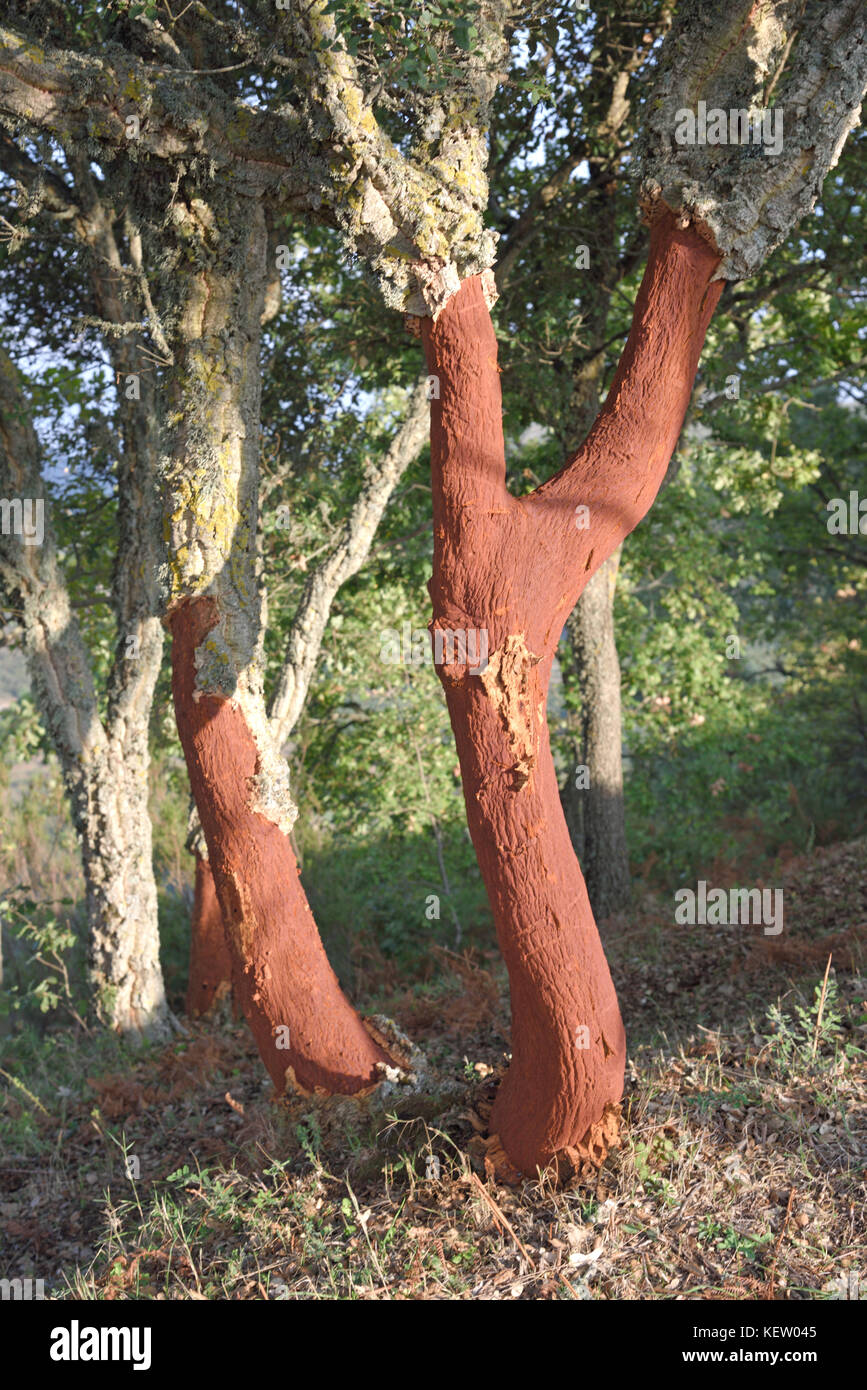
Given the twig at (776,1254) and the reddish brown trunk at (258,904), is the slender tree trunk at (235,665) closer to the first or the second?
the reddish brown trunk at (258,904)

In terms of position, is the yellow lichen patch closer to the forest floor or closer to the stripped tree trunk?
the forest floor

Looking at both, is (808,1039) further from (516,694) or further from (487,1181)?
(516,694)

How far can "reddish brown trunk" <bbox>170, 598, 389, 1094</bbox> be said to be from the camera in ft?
13.3

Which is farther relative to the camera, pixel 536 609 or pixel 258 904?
pixel 258 904

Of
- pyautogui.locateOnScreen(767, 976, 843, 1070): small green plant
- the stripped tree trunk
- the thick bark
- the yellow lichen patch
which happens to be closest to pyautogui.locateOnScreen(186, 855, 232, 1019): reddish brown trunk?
the thick bark

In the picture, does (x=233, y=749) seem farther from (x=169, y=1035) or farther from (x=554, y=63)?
(x=554, y=63)

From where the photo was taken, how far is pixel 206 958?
7.54m

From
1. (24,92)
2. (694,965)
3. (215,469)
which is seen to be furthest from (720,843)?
(24,92)

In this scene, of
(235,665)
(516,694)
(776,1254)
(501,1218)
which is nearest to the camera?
(776,1254)

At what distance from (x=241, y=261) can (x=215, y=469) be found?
96 centimetres

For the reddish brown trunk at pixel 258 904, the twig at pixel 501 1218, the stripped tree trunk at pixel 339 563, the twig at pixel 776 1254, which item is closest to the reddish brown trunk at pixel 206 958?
the stripped tree trunk at pixel 339 563

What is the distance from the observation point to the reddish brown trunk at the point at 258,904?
404 centimetres

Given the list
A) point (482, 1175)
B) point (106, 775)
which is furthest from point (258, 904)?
point (106, 775)

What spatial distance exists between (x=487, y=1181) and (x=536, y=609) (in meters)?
2.13
